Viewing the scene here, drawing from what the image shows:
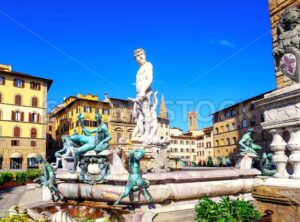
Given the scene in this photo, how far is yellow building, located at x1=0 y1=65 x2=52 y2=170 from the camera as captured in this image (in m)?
49.2

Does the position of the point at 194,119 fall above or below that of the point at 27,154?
above

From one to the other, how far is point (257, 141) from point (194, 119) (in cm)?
7955

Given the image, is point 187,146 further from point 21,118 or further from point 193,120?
point 21,118

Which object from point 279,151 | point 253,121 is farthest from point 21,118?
point 279,151

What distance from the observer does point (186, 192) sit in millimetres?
6875

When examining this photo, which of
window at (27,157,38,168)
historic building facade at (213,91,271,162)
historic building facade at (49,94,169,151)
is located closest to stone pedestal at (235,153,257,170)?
historic building facade at (213,91,271,162)

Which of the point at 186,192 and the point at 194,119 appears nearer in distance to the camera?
the point at 186,192

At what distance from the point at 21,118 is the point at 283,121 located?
176 feet

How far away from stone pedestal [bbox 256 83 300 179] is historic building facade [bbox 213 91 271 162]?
46.8 meters

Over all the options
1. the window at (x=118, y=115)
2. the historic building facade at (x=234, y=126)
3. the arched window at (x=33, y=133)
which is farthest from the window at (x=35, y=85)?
the historic building facade at (x=234, y=126)

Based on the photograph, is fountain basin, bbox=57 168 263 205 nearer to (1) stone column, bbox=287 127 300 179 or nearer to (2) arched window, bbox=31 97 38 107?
(1) stone column, bbox=287 127 300 179

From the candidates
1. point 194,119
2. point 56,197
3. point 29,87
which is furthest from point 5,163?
point 194,119

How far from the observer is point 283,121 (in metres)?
3.17

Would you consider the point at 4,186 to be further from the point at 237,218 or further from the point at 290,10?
the point at 290,10
